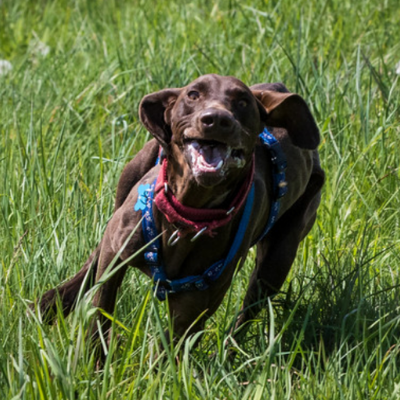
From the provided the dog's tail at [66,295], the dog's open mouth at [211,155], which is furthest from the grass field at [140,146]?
the dog's open mouth at [211,155]

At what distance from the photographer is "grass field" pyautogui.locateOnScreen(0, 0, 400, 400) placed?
3348 mm

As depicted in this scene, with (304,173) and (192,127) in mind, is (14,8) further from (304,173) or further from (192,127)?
(192,127)

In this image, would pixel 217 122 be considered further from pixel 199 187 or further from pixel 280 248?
pixel 280 248

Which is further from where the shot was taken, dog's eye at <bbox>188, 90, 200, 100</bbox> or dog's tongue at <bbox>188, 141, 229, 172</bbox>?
dog's eye at <bbox>188, 90, 200, 100</bbox>

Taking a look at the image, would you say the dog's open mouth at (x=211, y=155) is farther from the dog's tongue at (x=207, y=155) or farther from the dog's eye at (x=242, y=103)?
the dog's eye at (x=242, y=103)

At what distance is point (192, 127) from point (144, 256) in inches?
22.5

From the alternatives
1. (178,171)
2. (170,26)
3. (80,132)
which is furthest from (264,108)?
(170,26)

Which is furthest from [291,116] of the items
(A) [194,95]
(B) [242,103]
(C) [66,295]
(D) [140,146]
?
(D) [140,146]

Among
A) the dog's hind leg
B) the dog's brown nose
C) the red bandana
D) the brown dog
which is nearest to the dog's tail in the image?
the brown dog

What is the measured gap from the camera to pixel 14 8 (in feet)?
26.6

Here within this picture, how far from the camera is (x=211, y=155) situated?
11.4ft

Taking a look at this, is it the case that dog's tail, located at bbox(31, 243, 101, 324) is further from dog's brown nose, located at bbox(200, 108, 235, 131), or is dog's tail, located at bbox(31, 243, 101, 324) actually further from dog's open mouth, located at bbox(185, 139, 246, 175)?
dog's brown nose, located at bbox(200, 108, 235, 131)

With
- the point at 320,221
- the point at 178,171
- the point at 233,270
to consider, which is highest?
the point at 178,171

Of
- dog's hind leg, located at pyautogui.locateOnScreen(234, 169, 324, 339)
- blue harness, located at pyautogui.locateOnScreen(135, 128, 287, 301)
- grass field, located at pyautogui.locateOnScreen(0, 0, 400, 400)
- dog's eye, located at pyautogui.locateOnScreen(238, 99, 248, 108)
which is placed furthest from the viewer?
dog's hind leg, located at pyautogui.locateOnScreen(234, 169, 324, 339)
